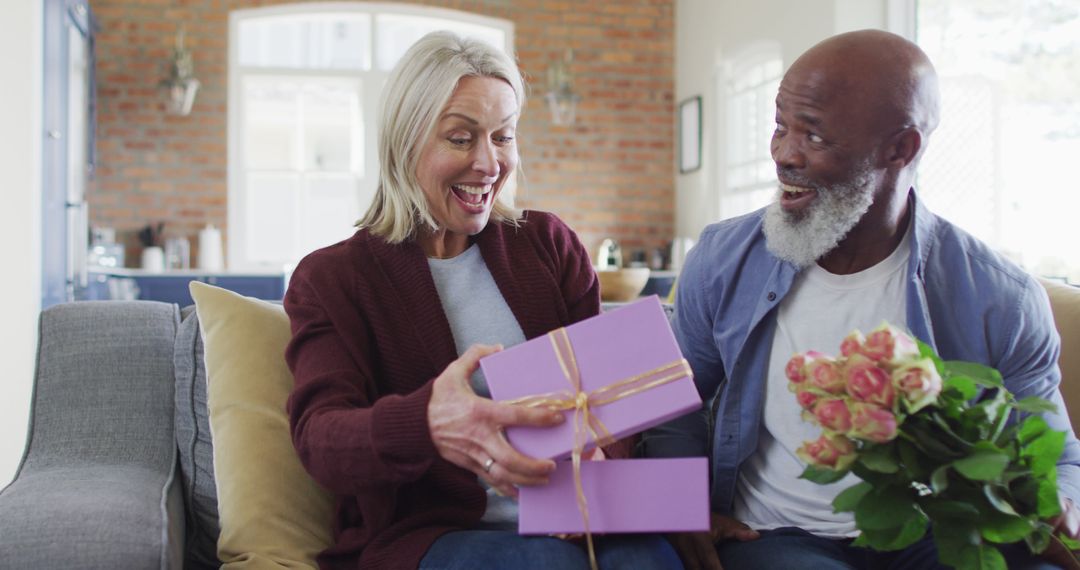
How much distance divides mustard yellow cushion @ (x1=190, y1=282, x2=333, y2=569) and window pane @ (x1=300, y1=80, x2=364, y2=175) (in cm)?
531

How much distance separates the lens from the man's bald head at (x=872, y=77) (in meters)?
1.48

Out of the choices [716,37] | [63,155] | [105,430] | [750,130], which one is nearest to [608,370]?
[105,430]

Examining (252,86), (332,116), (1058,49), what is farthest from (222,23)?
(1058,49)

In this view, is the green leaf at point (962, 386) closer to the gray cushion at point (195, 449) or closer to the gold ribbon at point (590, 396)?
the gold ribbon at point (590, 396)

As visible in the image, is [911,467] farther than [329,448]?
No

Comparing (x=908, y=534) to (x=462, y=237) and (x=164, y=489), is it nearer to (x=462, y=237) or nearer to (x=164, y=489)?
(x=462, y=237)

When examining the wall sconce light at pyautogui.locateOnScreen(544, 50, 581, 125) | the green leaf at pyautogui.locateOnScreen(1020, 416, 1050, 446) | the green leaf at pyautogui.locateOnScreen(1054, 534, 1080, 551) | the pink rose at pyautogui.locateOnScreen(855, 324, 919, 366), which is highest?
the wall sconce light at pyautogui.locateOnScreen(544, 50, 581, 125)

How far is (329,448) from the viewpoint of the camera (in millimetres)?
1296

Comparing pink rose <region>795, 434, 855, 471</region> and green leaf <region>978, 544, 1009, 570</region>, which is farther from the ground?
pink rose <region>795, 434, 855, 471</region>

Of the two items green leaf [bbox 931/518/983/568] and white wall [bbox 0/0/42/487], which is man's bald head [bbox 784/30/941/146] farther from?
white wall [bbox 0/0/42/487]

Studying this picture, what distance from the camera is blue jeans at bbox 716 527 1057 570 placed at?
138 cm

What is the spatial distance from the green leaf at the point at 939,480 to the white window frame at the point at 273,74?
5.90m

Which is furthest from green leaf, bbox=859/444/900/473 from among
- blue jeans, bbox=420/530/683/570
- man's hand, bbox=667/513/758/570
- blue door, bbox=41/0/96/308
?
blue door, bbox=41/0/96/308

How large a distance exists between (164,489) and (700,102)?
5.64 m
